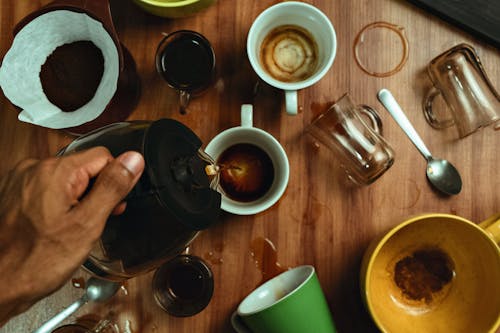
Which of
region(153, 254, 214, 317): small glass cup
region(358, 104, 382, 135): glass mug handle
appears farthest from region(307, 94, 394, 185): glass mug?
region(153, 254, 214, 317): small glass cup

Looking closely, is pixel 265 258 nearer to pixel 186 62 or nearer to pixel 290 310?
pixel 290 310

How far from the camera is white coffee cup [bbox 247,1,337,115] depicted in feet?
2.73

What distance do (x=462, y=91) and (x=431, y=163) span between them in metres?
0.15

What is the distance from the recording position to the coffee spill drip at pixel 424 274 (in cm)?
93

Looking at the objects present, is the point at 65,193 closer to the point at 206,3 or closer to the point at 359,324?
the point at 206,3

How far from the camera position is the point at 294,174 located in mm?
904

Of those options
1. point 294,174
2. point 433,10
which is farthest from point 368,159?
point 433,10

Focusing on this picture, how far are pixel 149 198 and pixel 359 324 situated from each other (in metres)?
0.49

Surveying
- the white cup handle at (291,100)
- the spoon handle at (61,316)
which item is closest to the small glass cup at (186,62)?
the white cup handle at (291,100)

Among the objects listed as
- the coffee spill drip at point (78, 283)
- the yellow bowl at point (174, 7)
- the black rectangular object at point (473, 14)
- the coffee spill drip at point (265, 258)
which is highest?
the black rectangular object at point (473, 14)

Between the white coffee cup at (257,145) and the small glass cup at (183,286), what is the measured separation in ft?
0.42

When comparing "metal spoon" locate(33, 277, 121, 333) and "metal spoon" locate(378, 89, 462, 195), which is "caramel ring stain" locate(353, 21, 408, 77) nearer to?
"metal spoon" locate(378, 89, 462, 195)

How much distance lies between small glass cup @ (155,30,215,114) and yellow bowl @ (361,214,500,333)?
1.37 feet

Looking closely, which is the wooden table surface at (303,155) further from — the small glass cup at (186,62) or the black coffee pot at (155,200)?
the black coffee pot at (155,200)
